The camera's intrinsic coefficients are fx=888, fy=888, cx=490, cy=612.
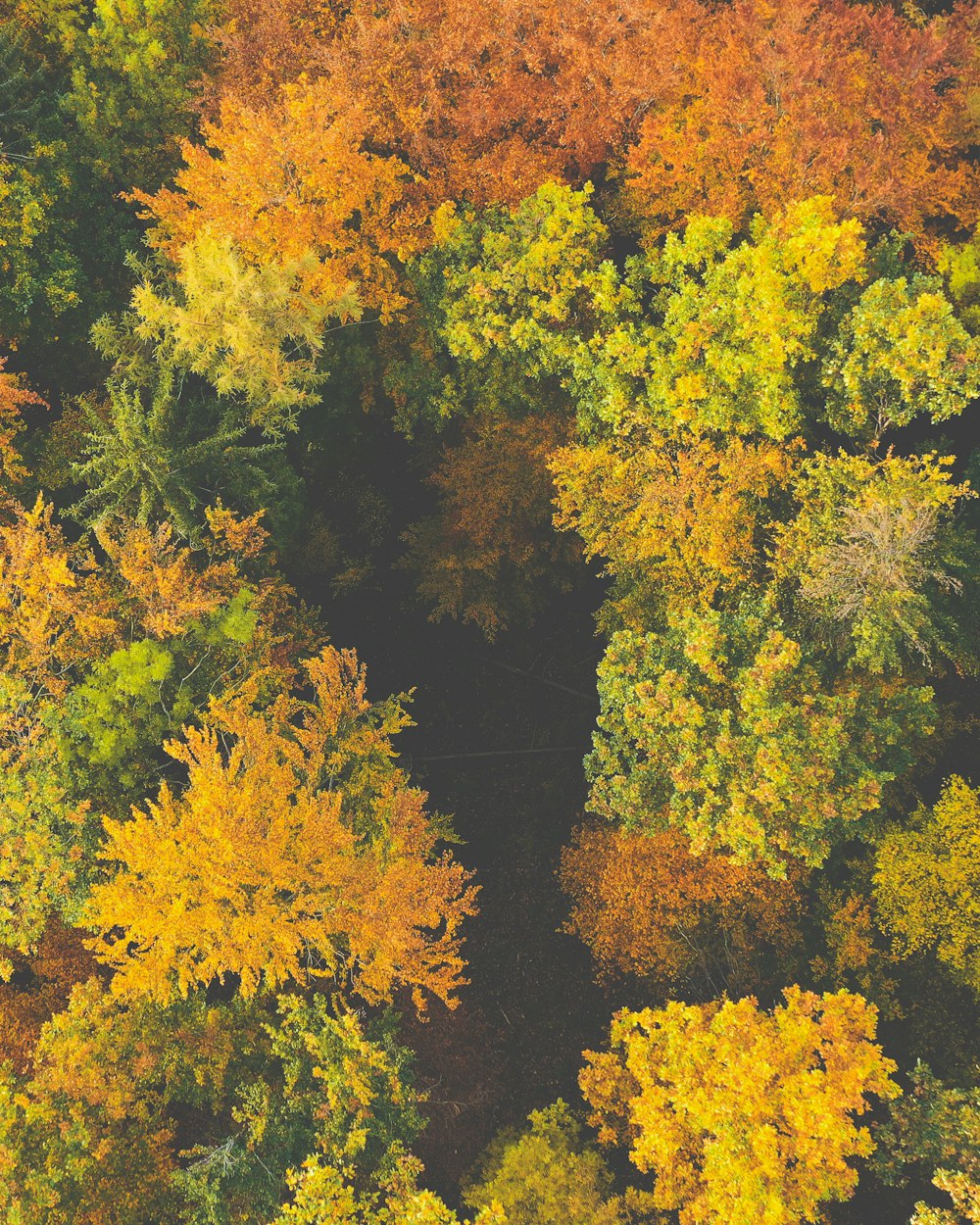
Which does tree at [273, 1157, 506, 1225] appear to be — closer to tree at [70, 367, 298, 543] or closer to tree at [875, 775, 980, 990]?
tree at [875, 775, 980, 990]

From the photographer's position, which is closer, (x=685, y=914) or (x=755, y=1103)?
(x=755, y=1103)

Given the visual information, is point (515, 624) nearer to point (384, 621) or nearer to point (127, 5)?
point (384, 621)

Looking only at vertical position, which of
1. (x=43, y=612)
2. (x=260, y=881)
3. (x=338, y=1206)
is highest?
(x=43, y=612)

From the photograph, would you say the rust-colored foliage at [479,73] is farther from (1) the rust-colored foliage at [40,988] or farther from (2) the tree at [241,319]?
(1) the rust-colored foliage at [40,988]

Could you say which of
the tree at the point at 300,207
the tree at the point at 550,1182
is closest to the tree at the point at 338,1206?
the tree at the point at 550,1182

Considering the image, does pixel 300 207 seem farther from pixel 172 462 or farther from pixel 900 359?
pixel 900 359

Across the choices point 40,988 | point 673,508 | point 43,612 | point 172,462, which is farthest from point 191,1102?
point 673,508

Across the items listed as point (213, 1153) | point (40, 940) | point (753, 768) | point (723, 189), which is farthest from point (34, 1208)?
point (723, 189)
